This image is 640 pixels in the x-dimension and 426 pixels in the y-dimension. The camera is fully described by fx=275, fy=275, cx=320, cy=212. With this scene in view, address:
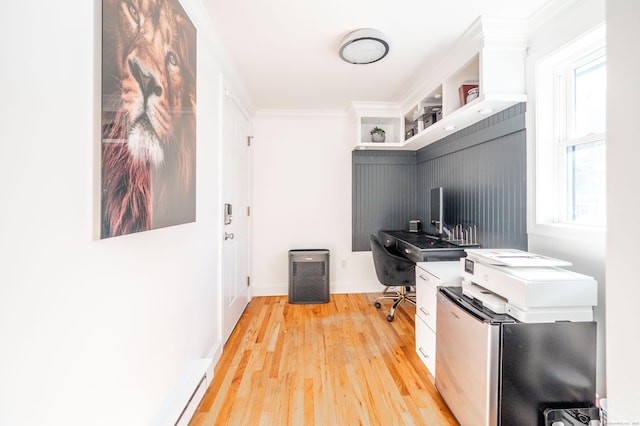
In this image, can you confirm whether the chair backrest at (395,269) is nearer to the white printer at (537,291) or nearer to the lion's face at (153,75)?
the white printer at (537,291)

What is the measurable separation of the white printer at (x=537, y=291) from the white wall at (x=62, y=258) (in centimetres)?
166

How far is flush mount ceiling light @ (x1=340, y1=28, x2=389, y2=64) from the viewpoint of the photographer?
194 centimetres

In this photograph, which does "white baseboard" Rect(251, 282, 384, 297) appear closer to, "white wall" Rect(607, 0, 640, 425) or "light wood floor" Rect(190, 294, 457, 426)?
"light wood floor" Rect(190, 294, 457, 426)

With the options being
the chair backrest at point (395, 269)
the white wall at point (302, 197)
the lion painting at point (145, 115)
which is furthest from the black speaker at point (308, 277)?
the lion painting at point (145, 115)

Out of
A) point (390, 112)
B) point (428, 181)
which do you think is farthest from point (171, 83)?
point (428, 181)

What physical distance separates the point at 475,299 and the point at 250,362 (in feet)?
5.50

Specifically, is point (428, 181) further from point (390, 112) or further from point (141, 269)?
point (141, 269)

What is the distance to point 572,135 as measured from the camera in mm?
1748

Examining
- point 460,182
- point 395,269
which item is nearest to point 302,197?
point 395,269

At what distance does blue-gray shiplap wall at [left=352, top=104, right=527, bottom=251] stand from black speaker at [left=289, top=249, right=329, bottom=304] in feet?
2.08

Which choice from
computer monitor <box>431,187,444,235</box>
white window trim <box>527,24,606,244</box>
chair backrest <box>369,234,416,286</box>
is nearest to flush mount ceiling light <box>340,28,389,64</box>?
white window trim <box>527,24,606,244</box>

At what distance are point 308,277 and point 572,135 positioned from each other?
9.03 ft

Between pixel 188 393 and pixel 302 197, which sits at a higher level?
pixel 302 197

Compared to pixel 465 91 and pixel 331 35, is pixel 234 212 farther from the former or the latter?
pixel 465 91
